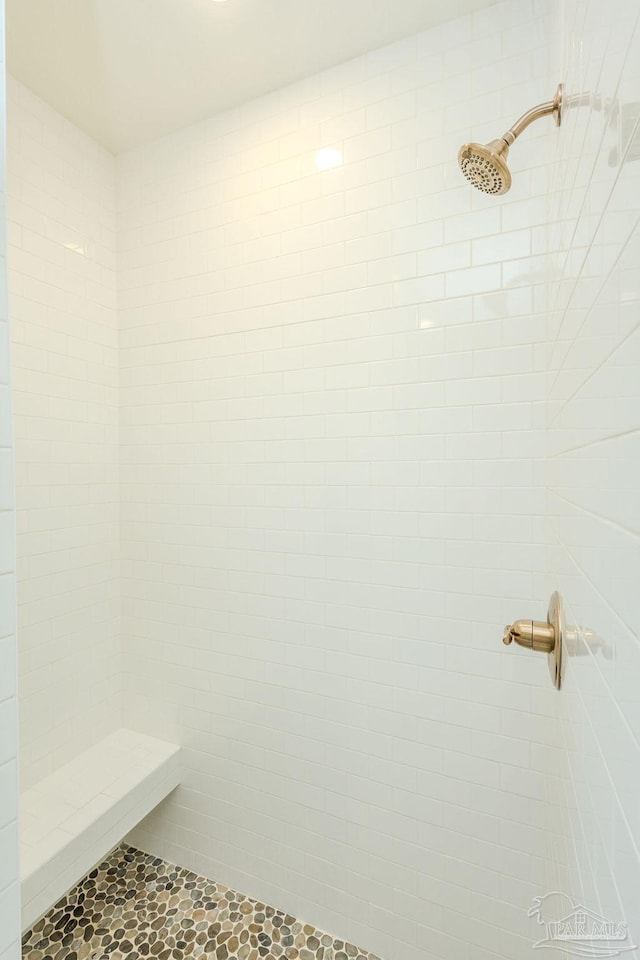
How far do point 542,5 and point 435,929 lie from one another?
2.60 m

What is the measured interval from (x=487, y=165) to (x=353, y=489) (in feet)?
2.95

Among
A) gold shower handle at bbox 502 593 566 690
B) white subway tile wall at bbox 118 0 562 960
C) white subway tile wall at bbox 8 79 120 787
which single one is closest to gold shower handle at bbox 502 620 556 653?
gold shower handle at bbox 502 593 566 690

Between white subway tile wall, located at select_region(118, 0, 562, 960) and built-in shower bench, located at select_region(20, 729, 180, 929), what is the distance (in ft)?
0.40

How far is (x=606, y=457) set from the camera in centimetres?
37

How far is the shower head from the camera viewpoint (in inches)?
35.5

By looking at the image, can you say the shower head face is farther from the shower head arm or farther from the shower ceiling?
the shower ceiling

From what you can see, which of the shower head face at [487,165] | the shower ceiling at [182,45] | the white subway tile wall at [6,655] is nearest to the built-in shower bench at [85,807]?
the white subway tile wall at [6,655]

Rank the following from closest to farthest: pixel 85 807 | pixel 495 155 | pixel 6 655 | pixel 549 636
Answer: pixel 6 655 < pixel 549 636 < pixel 495 155 < pixel 85 807

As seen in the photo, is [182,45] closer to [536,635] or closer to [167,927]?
[536,635]

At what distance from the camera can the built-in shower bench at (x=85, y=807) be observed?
4.45 feet

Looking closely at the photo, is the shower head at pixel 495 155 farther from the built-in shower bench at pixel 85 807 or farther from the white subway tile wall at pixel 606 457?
the built-in shower bench at pixel 85 807

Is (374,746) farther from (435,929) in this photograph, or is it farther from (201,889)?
(201,889)

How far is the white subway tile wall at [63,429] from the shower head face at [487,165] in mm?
1442

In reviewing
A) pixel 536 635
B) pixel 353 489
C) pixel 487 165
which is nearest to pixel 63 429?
pixel 353 489
